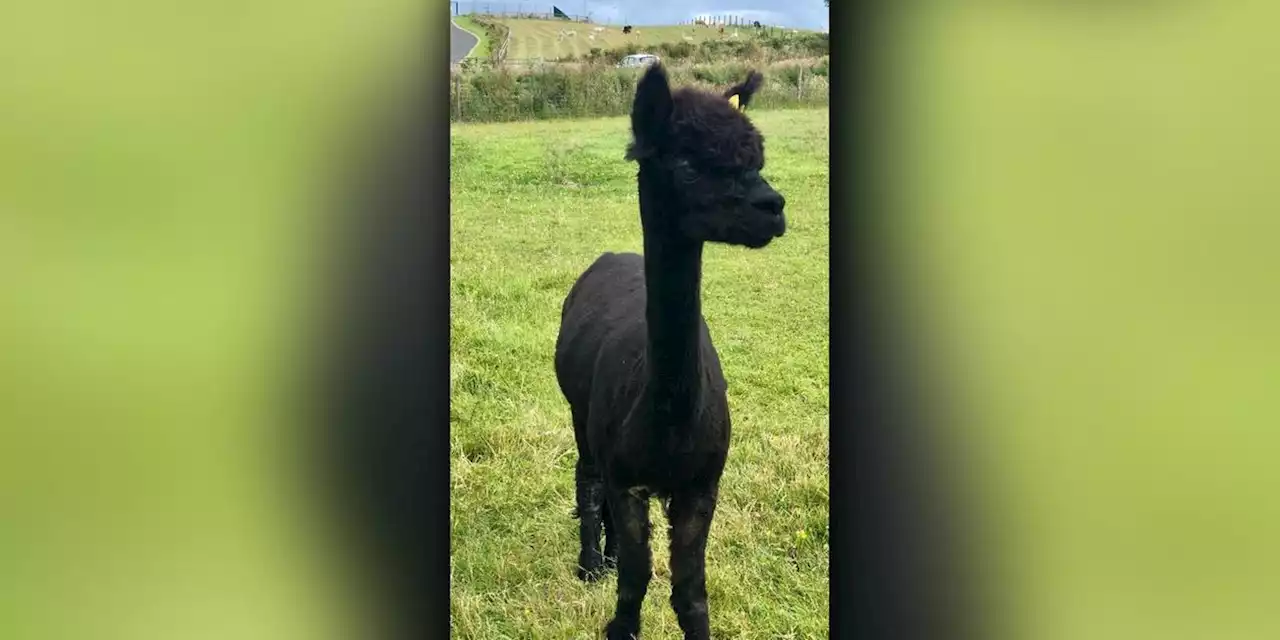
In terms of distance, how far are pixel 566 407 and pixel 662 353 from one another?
269mm

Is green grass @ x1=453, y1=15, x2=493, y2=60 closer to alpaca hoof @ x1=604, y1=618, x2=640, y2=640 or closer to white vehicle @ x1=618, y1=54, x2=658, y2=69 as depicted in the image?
white vehicle @ x1=618, y1=54, x2=658, y2=69

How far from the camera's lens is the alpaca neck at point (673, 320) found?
5.49ft

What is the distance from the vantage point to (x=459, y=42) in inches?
70.0

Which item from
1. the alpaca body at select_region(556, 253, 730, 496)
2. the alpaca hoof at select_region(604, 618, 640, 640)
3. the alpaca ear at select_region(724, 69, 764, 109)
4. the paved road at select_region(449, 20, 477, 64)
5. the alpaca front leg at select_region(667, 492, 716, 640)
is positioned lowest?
the alpaca hoof at select_region(604, 618, 640, 640)

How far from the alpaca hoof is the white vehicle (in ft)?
3.47

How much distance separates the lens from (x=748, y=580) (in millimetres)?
1797

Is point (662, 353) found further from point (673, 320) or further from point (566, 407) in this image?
point (566, 407)

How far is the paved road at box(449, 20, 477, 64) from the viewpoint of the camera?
1775 millimetres
